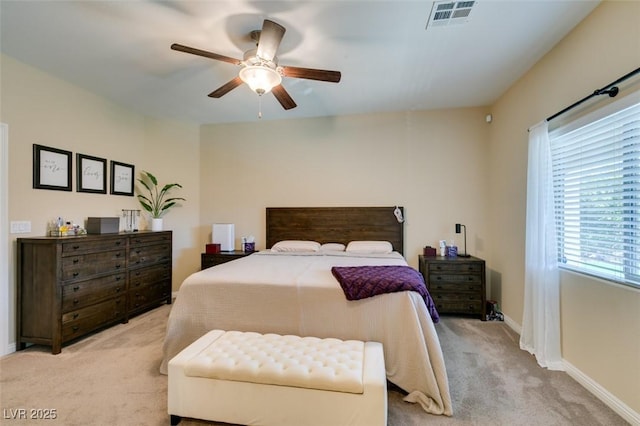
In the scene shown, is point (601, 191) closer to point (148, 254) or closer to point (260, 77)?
point (260, 77)

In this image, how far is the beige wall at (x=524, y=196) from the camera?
1807mm

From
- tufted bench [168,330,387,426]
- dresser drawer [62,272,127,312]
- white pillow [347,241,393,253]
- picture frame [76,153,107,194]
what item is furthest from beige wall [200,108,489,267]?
tufted bench [168,330,387,426]

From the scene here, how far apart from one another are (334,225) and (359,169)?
0.97 meters

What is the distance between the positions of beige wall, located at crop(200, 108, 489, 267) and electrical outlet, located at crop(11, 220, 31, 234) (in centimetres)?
219

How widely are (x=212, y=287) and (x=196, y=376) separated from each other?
29.1 inches

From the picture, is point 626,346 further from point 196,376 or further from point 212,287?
point 212,287

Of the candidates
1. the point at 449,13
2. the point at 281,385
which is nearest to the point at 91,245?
the point at 281,385

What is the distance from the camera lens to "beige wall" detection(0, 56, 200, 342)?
8.99ft

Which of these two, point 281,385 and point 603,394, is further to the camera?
point 603,394

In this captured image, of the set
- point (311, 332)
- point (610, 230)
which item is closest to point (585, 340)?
point (610, 230)

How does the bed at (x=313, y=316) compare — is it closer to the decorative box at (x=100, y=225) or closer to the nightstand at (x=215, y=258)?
the nightstand at (x=215, y=258)

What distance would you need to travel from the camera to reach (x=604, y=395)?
1935mm

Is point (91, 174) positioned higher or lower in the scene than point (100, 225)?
higher

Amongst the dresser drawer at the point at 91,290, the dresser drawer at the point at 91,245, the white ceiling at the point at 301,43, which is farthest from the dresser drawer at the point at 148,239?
the white ceiling at the point at 301,43
